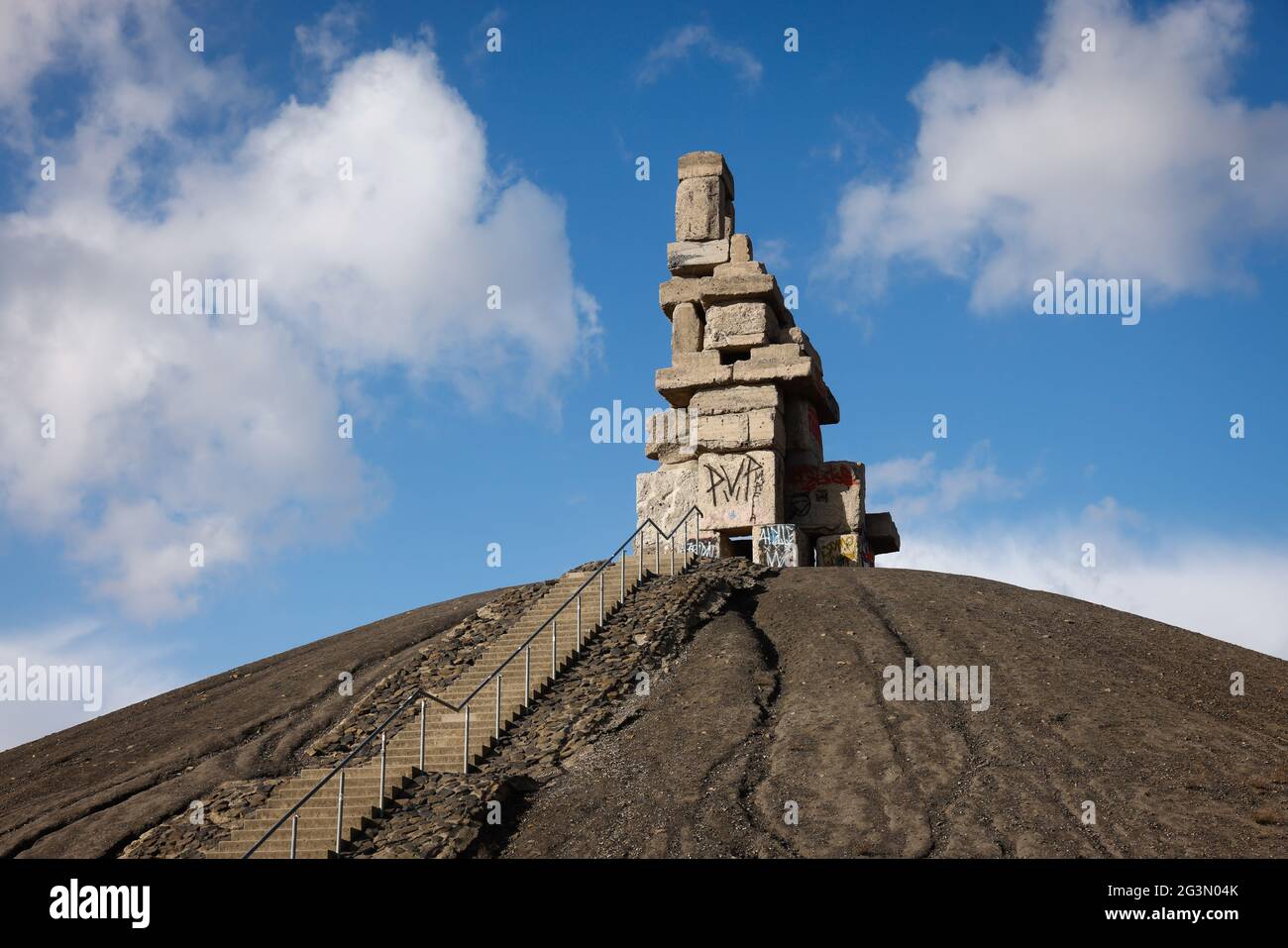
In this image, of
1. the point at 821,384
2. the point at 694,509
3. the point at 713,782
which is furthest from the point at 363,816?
the point at 821,384

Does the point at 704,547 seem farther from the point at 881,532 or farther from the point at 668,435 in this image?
the point at 881,532

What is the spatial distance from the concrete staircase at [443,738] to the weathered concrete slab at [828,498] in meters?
5.85

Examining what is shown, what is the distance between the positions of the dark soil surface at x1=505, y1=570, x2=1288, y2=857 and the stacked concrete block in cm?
534

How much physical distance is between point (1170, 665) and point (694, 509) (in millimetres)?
10493

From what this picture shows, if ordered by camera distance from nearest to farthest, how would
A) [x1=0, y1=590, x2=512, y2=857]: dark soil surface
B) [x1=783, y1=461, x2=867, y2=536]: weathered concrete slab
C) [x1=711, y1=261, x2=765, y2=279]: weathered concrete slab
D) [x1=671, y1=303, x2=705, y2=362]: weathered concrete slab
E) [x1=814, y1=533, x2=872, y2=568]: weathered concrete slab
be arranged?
[x1=0, y1=590, x2=512, y2=857]: dark soil surface < [x1=814, y1=533, x2=872, y2=568]: weathered concrete slab < [x1=783, y1=461, x2=867, y2=536]: weathered concrete slab < [x1=711, y1=261, x2=765, y2=279]: weathered concrete slab < [x1=671, y1=303, x2=705, y2=362]: weathered concrete slab

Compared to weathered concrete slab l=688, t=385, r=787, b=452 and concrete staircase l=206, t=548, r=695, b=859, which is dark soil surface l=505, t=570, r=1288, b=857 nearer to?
concrete staircase l=206, t=548, r=695, b=859

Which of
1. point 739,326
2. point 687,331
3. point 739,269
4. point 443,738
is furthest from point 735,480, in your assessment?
point 443,738

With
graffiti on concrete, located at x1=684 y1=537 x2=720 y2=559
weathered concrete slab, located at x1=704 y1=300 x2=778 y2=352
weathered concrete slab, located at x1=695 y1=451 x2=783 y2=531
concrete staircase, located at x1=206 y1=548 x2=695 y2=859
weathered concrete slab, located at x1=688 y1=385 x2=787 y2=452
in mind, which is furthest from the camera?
weathered concrete slab, located at x1=704 y1=300 x2=778 y2=352

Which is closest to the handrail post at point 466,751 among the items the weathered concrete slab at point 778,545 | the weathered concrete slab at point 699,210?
the weathered concrete slab at point 778,545

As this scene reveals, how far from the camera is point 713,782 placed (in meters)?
16.2

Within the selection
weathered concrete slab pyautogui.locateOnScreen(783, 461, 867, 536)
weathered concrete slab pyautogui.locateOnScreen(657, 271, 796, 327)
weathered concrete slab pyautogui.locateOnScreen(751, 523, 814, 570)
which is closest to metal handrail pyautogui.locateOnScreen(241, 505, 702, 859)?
weathered concrete slab pyautogui.locateOnScreen(751, 523, 814, 570)

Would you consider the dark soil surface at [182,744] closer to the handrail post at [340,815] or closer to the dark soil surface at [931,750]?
the handrail post at [340,815]

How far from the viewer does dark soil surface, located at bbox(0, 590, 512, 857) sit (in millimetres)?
18672
